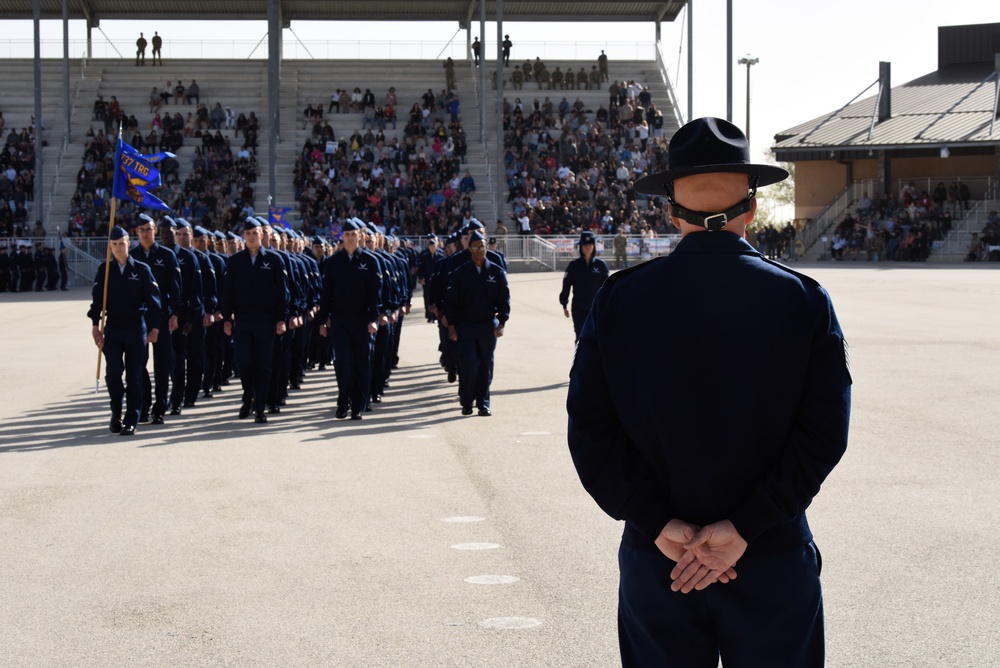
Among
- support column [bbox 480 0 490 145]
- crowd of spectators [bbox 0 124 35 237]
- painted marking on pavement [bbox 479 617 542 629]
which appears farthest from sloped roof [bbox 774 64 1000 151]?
painted marking on pavement [bbox 479 617 542 629]

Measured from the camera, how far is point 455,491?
8641mm

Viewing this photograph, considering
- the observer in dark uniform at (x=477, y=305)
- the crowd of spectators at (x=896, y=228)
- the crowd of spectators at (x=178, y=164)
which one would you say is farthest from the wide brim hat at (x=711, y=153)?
the crowd of spectators at (x=896, y=228)

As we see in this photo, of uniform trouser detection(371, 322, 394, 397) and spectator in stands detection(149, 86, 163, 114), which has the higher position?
spectator in stands detection(149, 86, 163, 114)

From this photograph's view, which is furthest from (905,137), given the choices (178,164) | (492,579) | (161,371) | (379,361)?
(492,579)

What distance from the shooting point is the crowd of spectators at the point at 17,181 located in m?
44.8

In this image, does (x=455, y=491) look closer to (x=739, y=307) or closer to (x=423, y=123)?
(x=739, y=307)

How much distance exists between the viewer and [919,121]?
2227 inches

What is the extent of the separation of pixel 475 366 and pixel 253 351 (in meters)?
2.21

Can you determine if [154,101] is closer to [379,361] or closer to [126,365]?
[379,361]

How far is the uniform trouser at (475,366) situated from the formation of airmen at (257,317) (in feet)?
0.03

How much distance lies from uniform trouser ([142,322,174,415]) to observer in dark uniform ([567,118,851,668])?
32.5 ft

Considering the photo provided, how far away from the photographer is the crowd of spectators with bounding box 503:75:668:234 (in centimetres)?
4697

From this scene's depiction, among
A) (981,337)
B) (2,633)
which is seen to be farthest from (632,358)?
(981,337)

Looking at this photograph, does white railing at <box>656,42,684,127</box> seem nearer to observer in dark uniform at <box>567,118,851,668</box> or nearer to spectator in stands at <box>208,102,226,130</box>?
spectator in stands at <box>208,102,226,130</box>
